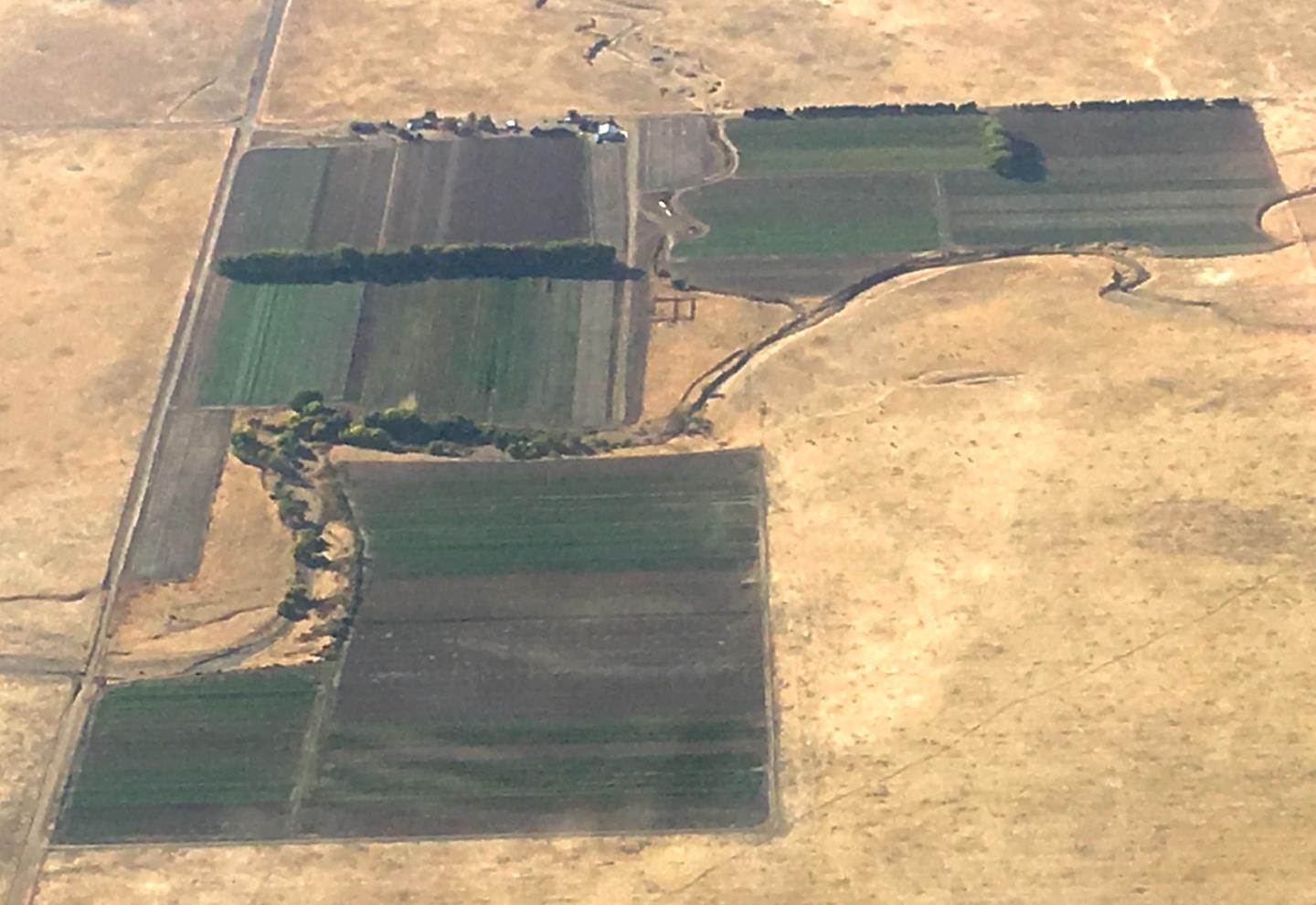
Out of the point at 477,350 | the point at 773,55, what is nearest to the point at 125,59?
the point at 477,350

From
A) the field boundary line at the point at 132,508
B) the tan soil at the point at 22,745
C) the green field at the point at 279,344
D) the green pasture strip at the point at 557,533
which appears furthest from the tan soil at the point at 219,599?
the green field at the point at 279,344

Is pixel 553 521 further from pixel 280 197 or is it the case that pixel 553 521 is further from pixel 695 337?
pixel 280 197

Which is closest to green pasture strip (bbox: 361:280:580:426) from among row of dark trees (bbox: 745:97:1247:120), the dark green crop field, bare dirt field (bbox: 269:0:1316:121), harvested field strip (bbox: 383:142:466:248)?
harvested field strip (bbox: 383:142:466:248)

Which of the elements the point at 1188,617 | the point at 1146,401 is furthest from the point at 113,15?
the point at 1188,617

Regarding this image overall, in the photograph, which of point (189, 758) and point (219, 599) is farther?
point (219, 599)

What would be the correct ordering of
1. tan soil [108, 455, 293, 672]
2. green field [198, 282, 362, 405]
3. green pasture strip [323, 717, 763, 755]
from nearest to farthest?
green pasture strip [323, 717, 763, 755] < tan soil [108, 455, 293, 672] < green field [198, 282, 362, 405]

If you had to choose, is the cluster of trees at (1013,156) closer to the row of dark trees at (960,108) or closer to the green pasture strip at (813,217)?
the row of dark trees at (960,108)

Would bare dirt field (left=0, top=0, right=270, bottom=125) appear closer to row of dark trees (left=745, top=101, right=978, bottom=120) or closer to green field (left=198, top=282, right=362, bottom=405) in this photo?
green field (left=198, top=282, right=362, bottom=405)

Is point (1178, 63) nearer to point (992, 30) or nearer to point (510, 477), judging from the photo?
point (992, 30)
